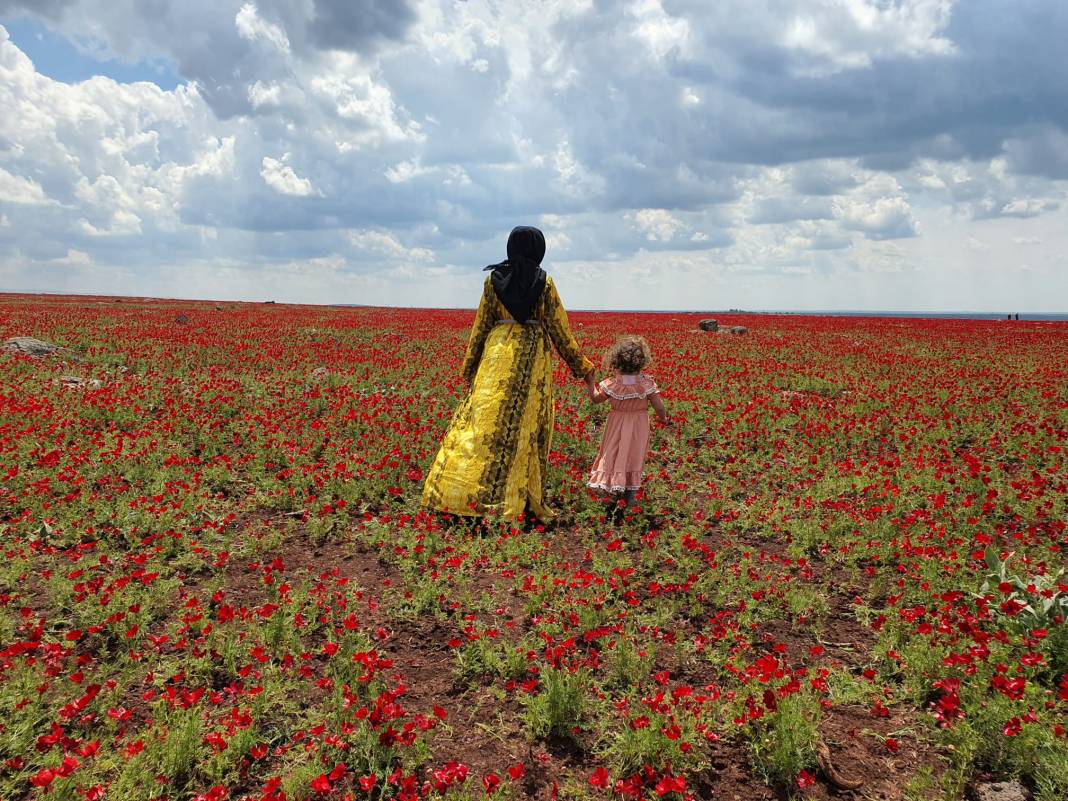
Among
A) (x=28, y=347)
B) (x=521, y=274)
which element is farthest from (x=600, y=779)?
(x=28, y=347)

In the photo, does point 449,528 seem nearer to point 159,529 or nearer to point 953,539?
point 159,529

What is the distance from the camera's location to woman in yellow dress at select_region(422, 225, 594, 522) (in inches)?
241

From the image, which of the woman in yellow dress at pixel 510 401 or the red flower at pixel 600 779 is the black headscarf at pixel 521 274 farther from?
the red flower at pixel 600 779

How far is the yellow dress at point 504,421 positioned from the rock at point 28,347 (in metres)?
13.3

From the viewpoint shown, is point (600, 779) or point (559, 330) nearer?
point (600, 779)

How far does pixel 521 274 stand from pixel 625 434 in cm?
197

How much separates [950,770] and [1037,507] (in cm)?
465

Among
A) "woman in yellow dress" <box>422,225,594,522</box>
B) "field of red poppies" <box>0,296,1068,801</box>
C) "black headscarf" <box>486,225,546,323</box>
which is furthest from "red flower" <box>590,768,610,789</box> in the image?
"black headscarf" <box>486,225,546,323</box>

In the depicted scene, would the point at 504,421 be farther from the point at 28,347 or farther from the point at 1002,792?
the point at 28,347

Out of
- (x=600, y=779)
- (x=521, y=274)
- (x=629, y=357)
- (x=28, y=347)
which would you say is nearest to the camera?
(x=600, y=779)

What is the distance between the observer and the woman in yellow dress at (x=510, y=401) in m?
6.11

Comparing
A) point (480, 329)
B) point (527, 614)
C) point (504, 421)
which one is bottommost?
point (527, 614)

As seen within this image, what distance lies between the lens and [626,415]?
6.42 m

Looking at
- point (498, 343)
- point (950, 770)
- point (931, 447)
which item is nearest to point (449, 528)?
point (498, 343)
